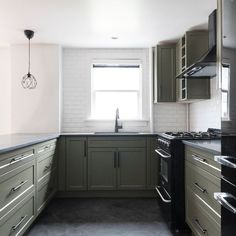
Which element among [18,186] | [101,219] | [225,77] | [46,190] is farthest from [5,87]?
[225,77]

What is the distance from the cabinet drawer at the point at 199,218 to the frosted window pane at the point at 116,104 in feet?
6.92

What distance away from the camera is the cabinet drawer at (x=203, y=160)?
1780 mm

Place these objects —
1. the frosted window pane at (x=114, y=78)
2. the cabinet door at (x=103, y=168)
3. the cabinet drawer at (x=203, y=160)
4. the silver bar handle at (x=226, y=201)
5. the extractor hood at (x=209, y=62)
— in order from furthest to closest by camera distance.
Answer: the frosted window pane at (x=114, y=78) → the cabinet door at (x=103, y=168) → the extractor hood at (x=209, y=62) → the cabinet drawer at (x=203, y=160) → the silver bar handle at (x=226, y=201)

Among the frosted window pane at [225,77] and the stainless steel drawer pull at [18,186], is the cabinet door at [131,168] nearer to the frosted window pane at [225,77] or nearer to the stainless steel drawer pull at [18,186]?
the stainless steel drawer pull at [18,186]

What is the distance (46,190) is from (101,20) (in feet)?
7.02

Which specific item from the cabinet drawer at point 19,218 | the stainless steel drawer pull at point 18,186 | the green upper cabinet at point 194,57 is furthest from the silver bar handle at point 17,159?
the green upper cabinet at point 194,57

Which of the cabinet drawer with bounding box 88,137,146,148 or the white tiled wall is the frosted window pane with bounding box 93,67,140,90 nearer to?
the white tiled wall

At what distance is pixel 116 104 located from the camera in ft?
14.2

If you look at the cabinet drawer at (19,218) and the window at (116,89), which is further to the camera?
the window at (116,89)

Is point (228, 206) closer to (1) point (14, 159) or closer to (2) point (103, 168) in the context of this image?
(1) point (14, 159)

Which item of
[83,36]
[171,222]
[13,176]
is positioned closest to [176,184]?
[171,222]

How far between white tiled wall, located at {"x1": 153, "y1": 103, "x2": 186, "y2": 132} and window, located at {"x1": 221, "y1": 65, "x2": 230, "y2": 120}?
284 cm

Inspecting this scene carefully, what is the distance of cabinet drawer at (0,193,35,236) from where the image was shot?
1.85 metres

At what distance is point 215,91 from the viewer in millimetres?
3322
